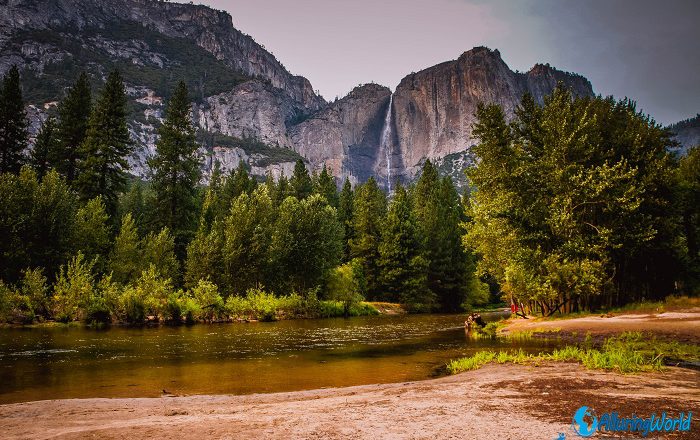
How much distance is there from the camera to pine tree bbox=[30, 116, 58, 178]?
53.7 m

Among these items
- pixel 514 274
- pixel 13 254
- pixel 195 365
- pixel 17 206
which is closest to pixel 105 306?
pixel 13 254

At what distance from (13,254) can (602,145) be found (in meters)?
45.8

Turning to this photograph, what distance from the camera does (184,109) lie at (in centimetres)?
6056

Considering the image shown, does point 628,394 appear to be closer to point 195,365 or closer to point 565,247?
point 195,365

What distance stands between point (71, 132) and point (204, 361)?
5040 cm

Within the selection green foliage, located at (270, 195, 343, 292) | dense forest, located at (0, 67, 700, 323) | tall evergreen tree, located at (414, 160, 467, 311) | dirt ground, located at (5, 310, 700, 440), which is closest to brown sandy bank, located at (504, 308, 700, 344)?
dense forest, located at (0, 67, 700, 323)

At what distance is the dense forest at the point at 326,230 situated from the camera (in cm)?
2702

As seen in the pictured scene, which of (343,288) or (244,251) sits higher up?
(244,251)

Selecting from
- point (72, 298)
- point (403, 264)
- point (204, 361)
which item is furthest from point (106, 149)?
point (204, 361)

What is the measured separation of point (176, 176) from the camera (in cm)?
5691

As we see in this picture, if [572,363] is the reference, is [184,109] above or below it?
above

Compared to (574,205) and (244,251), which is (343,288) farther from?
(574,205)

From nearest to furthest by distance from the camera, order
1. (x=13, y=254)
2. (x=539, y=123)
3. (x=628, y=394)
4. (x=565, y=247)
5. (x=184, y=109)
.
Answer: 1. (x=628, y=394)
2. (x=565, y=247)
3. (x=539, y=123)
4. (x=13, y=254)
5. (x=184, y=109)

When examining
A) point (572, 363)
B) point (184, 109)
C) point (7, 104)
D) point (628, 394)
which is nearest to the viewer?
point (628, 394)
